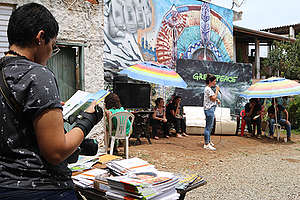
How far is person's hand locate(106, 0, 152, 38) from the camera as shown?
9.81m

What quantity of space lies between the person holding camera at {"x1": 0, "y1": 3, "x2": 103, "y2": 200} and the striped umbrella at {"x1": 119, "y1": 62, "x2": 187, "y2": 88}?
645 centimetres

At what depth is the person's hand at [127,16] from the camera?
9812 millimetres

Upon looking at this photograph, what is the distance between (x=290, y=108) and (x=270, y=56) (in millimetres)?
6333

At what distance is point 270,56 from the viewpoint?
1838 cm

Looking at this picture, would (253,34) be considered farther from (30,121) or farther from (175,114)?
(30,121)

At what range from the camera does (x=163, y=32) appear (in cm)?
1138

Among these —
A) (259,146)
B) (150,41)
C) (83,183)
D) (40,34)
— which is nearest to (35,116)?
(40,34)

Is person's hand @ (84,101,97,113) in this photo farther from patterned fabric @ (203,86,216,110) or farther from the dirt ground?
patterned fabric @ (203,86,216,110)

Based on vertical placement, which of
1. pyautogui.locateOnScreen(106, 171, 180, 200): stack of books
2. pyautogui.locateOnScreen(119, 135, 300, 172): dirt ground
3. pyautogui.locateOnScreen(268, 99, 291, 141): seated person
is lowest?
pyautogui.locateOnScreen(119, 135, 300, 172): dirt ground

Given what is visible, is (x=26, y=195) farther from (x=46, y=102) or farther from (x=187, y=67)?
(x=187, y=67)

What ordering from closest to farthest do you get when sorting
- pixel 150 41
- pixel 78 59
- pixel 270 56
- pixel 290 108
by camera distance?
pixel 78 59
pixel 150 41
pixel 290 108
pixel 270 56

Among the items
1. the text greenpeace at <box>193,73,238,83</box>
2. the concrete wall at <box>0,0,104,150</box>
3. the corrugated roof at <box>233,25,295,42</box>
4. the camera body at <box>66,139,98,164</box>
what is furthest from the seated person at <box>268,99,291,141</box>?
the camera body at <box>66,139,98,164</box>

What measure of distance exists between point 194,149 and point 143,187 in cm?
643

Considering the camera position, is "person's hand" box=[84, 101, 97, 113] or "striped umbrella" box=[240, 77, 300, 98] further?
"striped umbrella" box=[240, 77, 300, 98]
